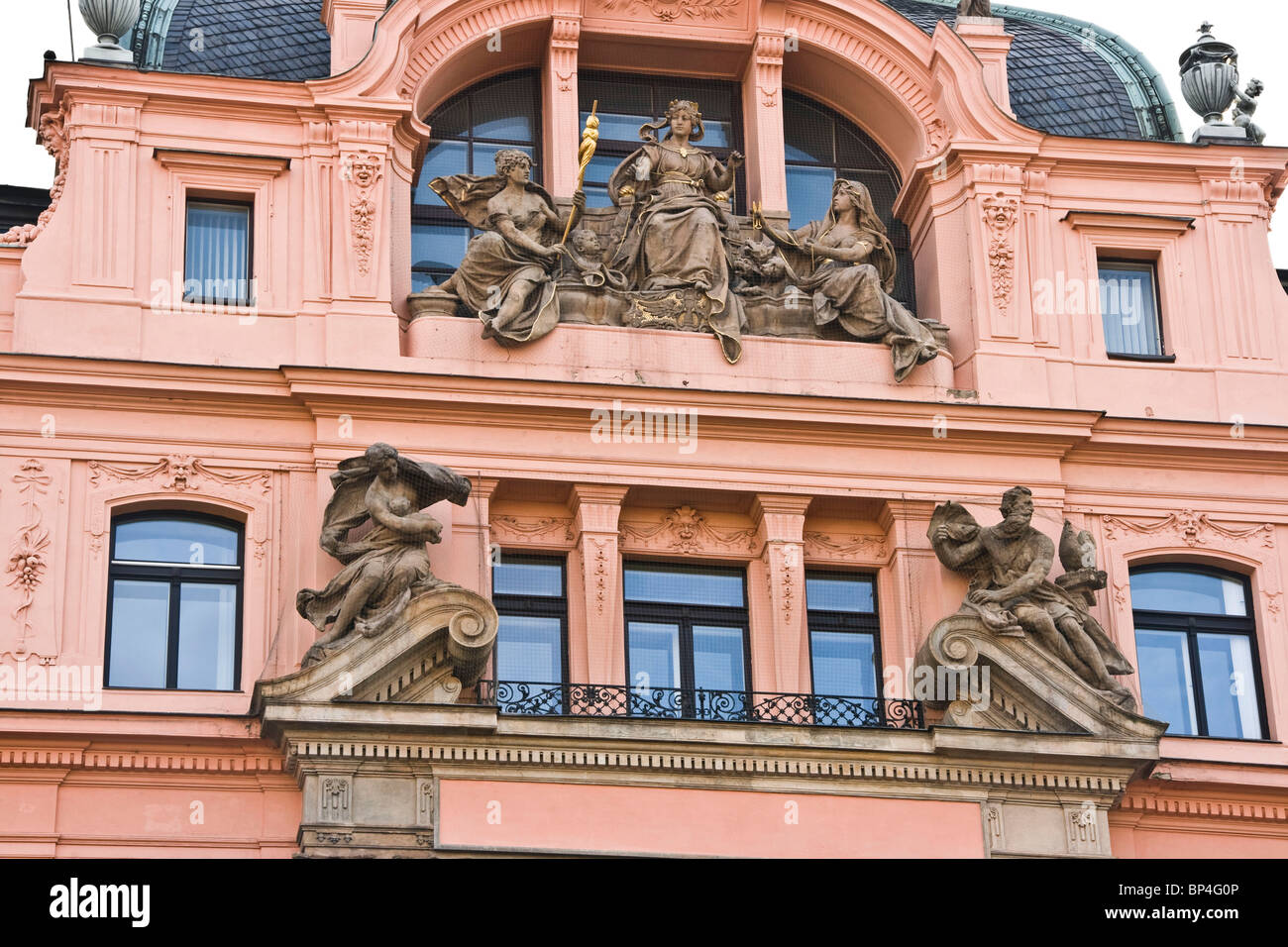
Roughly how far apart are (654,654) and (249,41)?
7.11m

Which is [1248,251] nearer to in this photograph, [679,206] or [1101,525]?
[1101,525]

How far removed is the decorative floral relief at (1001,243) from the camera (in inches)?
1148

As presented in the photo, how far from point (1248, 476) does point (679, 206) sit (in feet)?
18.6

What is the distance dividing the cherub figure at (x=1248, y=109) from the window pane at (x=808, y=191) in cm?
390

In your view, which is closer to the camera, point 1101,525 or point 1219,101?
point 1101,525

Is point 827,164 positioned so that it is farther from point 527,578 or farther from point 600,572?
point 527,578

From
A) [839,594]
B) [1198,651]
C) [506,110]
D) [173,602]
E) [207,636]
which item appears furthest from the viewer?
[506,110]

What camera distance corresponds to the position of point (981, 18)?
99.6 ft

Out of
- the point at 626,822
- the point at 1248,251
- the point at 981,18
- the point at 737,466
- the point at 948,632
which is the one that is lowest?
the point at 626,822

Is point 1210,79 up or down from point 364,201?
up

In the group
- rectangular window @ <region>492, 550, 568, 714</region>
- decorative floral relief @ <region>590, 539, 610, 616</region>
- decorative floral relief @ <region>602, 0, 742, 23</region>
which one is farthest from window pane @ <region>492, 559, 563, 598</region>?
decorative floral relief @ <region>602, 0, 742, 23</region>

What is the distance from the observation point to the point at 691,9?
100ft

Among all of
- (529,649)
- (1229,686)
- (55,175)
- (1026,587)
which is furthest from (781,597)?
(55,175)

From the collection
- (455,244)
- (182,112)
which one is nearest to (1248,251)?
(455,244)
